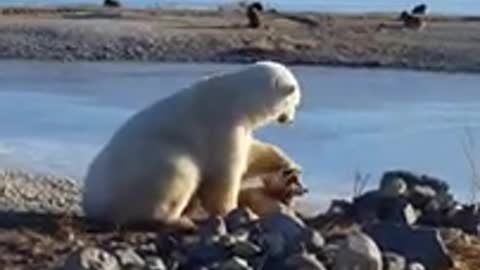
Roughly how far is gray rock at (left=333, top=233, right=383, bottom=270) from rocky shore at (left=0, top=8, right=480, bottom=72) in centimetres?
3061

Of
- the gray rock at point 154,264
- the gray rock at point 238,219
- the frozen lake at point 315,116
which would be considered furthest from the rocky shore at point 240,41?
the gray rock at point 154,264

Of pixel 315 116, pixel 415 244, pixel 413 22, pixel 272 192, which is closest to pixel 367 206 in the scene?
pixel 272 192

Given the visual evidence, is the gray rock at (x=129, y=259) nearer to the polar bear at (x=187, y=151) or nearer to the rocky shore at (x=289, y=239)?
the rocky shore at (x=289, y=239)

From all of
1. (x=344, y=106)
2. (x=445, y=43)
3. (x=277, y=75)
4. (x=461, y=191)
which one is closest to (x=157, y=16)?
(x=445, y=43)

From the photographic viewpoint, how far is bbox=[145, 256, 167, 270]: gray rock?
7.71m

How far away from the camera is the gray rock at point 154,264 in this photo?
7.71 meters

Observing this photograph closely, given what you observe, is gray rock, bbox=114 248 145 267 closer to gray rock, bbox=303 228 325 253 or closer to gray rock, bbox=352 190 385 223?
A: gray rock, bbox=303 228 325 253

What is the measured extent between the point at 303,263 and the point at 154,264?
29.0 inches

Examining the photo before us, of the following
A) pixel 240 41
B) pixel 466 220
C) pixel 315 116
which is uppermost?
pixel 466 220

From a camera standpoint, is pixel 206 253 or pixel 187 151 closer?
pixel 206 253

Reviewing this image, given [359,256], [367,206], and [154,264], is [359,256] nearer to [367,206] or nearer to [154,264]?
[154,264]

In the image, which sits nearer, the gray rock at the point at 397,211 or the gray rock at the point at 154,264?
the gray rock at the point at 154,264

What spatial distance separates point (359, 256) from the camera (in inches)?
301

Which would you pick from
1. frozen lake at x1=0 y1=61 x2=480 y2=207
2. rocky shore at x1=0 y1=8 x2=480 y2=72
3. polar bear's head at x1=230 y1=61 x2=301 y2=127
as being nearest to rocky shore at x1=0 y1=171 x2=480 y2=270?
polar bear's head at x1=230 y1=61 x2=301 y2=127
